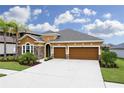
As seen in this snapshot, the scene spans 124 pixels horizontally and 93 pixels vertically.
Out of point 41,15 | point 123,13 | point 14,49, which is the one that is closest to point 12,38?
point 14,49

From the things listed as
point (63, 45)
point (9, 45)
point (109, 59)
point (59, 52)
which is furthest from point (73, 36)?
point (9, 45)

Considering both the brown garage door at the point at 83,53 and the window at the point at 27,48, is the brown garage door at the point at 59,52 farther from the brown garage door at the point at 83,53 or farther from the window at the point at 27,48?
the window at the point at 27,48

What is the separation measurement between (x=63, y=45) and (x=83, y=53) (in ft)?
10.9

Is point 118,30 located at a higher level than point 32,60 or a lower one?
higher

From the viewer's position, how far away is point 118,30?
60.7 metres

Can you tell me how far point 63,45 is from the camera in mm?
28781

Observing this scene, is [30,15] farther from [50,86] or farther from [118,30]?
[50,86]

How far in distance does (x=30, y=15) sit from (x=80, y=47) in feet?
105

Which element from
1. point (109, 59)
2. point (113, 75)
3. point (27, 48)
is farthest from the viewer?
point (27, 48)

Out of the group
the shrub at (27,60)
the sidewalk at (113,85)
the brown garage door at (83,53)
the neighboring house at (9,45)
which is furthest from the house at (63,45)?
the sidewalk at (113,85)

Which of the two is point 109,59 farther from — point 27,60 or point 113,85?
point 113,85

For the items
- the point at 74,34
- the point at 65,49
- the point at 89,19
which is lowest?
the point at 65,49

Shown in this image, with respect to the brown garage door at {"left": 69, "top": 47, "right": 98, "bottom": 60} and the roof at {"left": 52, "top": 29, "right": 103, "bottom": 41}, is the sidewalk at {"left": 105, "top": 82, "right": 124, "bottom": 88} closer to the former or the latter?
the brown garage door at {"left": 69, "top": 47, "right": 98, "bottom": 60}

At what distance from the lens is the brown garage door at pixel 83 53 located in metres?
27.1
